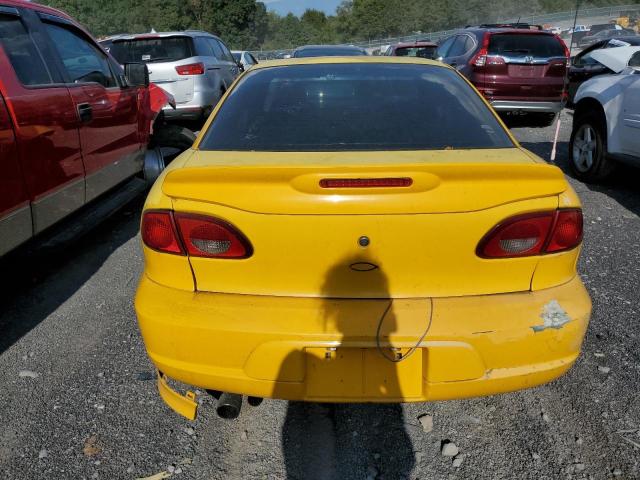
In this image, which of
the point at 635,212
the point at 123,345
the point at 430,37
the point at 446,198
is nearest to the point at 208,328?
the point at 446,198

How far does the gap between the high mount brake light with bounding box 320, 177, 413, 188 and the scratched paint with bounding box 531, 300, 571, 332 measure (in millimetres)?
704

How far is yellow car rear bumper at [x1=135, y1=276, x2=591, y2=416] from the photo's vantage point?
1.90 m

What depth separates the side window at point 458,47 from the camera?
1019 cm

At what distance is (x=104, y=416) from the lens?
2.55 m

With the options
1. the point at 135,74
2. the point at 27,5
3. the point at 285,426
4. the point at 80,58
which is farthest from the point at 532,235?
the point at 135,74

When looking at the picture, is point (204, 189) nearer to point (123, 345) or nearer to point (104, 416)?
point (104, 416)

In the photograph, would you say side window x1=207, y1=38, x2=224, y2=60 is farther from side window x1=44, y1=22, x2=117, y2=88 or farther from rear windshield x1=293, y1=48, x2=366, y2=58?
side window x1=44, y1=22, x2=117, y2=88

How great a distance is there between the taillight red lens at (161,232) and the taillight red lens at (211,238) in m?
0.04

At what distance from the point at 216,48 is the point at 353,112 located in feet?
28.6

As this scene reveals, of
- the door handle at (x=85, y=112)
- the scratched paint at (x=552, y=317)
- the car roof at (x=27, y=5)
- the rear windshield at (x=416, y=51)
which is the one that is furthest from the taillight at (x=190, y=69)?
the rear windshield at (x=416, y=51)

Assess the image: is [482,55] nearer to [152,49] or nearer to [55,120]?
[152,49]

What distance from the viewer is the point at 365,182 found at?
191 cm

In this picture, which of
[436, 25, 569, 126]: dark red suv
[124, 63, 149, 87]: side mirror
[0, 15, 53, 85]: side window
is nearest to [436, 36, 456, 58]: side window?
[436, 25, 569, 126]: dark red suv

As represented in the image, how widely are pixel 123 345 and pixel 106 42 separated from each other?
7380 millimetres
